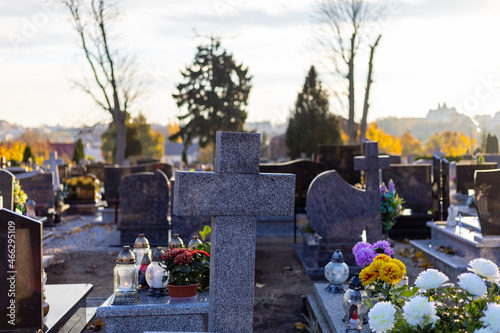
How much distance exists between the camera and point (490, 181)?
7.64 m

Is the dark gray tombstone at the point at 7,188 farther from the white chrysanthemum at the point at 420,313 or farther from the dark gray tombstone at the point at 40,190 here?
the white chrysanthemum at the point at 420,313

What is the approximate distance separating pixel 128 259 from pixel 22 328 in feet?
3.78

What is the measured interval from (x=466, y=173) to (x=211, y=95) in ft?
101

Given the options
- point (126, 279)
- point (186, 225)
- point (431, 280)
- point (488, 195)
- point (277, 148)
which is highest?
point (277, 148)

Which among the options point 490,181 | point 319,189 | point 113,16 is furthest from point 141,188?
point 113,16

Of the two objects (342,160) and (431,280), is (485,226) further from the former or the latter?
(342,160)

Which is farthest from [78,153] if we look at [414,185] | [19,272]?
[19,272]

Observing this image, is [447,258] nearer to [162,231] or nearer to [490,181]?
[490,181]

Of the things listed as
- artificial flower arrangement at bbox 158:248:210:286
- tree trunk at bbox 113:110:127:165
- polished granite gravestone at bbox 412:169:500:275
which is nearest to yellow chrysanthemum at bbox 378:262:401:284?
artificial flower arrangement at bbox 158:248:210:286

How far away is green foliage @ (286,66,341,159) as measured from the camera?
37406 millimetres

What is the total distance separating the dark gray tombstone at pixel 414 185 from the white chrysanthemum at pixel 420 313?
377 inches

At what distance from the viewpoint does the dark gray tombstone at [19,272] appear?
4.62m

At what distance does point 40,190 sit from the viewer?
1397cm

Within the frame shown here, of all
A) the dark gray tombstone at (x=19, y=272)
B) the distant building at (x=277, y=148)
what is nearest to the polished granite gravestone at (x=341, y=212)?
the dark gray tombstone at (x=19, y=272)
